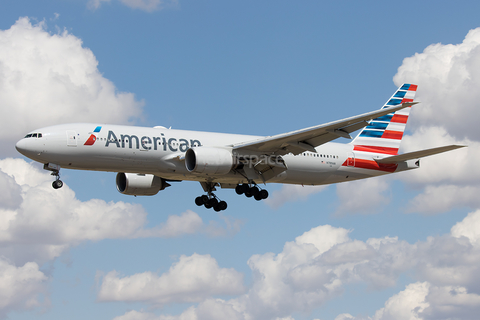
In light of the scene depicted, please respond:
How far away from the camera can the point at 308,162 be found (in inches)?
1518

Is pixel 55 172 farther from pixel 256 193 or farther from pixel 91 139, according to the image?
pixel 256 193

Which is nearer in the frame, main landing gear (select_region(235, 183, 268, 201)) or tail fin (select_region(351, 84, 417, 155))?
main landing gear (select_region(235, 183, 268, 201))

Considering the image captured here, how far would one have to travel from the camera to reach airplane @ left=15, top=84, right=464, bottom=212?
32281 mm

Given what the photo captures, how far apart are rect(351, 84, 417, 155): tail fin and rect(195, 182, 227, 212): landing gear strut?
1048cm

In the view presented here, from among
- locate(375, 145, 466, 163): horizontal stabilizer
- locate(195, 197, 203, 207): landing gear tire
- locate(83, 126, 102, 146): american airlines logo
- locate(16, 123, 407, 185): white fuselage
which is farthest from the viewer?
locate(195, 197, 203, 207): landing gear tire

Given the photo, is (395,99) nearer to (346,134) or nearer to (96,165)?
(346,134)

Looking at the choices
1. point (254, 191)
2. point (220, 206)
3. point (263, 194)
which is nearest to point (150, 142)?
point (254, 191)

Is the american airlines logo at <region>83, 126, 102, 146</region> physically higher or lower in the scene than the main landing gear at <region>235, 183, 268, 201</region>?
higher

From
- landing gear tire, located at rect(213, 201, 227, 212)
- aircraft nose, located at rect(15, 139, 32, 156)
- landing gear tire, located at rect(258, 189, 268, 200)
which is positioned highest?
aircraft nose, located at rect(15, 139, 32, 156)

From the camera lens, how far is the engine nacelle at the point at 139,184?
41031 millimetres

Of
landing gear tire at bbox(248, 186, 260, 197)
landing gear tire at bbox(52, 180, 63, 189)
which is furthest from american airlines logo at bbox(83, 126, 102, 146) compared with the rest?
landing gear tire at bbox(248, 186, 260, 197)

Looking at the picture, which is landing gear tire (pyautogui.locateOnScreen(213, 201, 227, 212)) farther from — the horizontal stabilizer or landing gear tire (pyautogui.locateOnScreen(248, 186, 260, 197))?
the horizontal stabilizer

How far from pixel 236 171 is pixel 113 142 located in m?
8.20

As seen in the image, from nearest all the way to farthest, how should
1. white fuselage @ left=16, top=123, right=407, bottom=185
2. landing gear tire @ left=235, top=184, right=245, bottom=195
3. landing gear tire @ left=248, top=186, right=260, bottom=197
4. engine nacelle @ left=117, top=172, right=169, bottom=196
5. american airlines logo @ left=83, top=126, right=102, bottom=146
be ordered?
1. white fuselage @ left=16, top=123, right=407, bottom=185
2. american airlines logo @ left=83, top=126, right=102, bottom=146
3. landing gear tire @ left=248, top=186, right=260, bottom=197
4. landing gear tire @ left=235, top=184, right=245, bottom=195
5. engine nacelle @ left=117, top=172, right=169, bottom=196
